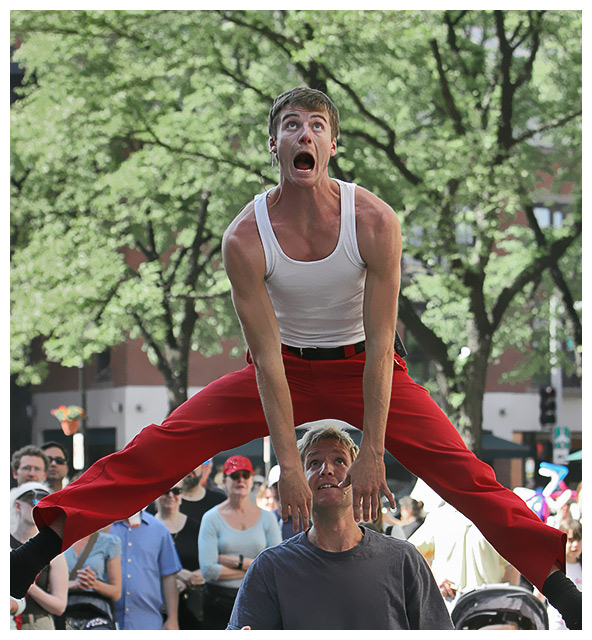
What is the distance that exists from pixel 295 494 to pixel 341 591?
509mm

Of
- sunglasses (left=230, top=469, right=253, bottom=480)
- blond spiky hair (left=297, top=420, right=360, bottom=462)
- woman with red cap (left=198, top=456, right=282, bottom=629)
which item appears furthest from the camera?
sunglasses (left=230, top=469, right=253, bottom=480)

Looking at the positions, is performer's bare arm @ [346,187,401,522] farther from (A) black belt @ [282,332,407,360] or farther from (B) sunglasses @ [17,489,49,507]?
(B) sunglasses @ [17,489,49,507]

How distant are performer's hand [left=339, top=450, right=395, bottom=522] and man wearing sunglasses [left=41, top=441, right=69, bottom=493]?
14.7 feet

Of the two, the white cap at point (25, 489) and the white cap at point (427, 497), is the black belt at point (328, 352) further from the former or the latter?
the white cap at point (427, 497)

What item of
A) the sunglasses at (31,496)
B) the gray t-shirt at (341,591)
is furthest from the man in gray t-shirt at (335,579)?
the sunglasses at (31,496)

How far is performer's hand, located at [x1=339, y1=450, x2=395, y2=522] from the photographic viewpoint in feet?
Answer: 10.7

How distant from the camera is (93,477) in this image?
11.6ft

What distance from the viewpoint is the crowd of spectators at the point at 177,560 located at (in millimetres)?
6156

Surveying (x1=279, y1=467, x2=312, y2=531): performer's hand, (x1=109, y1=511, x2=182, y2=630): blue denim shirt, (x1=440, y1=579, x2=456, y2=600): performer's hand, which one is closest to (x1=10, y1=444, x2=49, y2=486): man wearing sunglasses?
(x1=109, y1=511, x2=182, y2=630): blue denim shirt

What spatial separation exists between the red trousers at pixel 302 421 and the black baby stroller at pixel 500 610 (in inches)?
112

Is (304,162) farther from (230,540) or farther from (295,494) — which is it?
(230,540)

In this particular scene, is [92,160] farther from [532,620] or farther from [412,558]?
[412,558]
